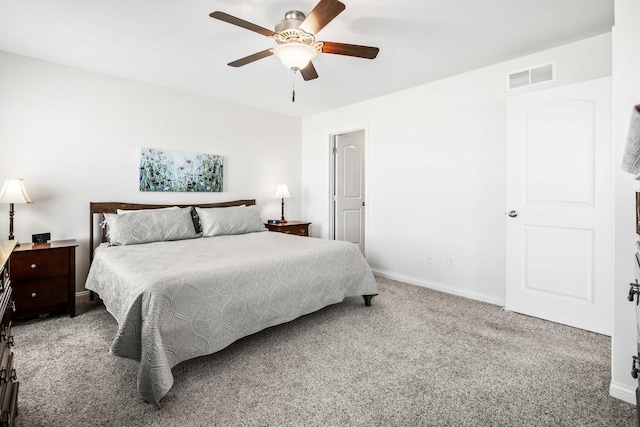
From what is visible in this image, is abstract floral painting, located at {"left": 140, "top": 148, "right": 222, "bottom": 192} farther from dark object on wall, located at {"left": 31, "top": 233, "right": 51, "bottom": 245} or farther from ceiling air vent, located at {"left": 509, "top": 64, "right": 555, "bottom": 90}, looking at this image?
ceiling air vent, located at {"left": 509, "top": 64, "right": 555, "bottom": 90}

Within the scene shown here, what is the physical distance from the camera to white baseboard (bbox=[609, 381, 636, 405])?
1619 mm

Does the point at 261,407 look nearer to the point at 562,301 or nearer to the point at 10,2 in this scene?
the point at 562,301

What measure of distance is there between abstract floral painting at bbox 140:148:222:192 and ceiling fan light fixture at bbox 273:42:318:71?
2195 mm

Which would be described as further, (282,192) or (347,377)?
(282,192)

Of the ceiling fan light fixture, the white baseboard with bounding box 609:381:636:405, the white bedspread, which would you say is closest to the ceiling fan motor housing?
the ceiling fan light fixture

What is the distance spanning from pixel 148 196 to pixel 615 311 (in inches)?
163

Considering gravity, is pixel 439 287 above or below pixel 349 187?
below

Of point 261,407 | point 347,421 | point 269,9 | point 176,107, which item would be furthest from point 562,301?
point 176,107

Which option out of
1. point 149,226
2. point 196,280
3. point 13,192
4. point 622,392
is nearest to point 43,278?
point 13,192

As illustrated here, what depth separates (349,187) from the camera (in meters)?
5.12

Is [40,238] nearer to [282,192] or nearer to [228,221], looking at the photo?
[228,221]

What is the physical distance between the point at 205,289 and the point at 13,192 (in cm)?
210

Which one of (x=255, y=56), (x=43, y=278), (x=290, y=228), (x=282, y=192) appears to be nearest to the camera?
(x=255, y=56)

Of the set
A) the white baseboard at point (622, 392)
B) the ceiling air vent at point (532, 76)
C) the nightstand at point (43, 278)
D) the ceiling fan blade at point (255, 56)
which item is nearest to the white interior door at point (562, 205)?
the ceiling air vent at point (532, 76)
